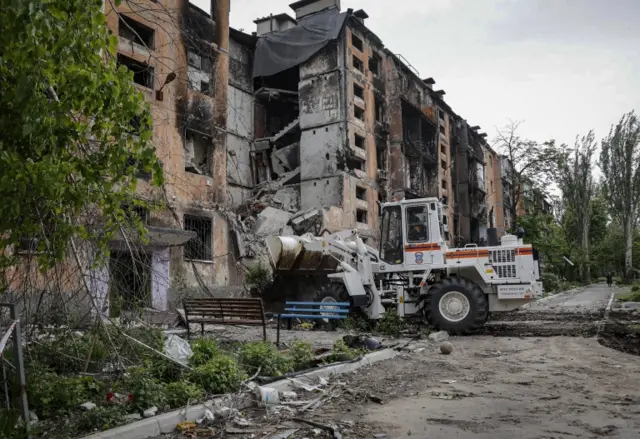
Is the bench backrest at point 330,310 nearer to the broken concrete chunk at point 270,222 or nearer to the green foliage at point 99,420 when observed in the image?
the green foliage at point 99,420

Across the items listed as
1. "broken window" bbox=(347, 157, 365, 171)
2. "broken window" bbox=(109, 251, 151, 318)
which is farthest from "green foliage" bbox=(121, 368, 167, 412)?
"broken window" bbox=(347, 157, 365, 171)

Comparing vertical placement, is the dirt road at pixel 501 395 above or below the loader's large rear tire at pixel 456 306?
below

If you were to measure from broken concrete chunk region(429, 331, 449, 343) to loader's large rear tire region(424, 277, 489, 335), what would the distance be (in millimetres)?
479

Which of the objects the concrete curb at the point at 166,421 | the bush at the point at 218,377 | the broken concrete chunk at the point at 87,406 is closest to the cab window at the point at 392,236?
the concrete curb at the point at 166,421

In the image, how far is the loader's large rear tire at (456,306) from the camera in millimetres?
→ 12789

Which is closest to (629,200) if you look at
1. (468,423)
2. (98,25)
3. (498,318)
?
(498,318)

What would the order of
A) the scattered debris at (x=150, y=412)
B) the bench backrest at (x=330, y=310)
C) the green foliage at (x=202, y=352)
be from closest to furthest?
1. the scattered debris at (x=150, y=412)
2. the green foliage at (x=202, y=352)
3. the bench backrest at (x=330, y=310)

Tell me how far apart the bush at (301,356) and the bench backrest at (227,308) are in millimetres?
1194

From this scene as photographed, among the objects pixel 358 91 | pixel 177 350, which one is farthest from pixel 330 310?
pixel 358 91

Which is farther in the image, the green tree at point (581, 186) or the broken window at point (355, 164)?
the green tree at point (581, 186)

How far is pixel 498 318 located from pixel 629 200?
35.0 metres

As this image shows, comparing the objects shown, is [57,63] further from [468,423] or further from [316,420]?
[468,423]

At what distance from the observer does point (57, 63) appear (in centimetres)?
372

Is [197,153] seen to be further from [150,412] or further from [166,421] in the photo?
[166,421]
